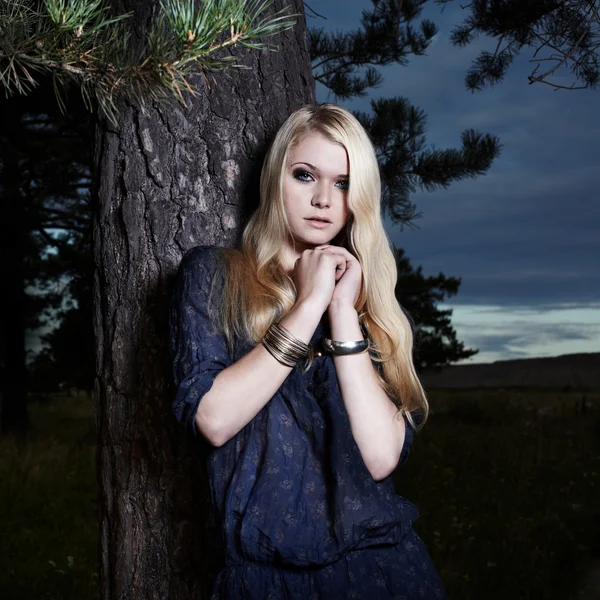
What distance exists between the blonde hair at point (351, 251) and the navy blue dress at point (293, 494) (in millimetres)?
74

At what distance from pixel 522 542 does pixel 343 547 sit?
115 inches

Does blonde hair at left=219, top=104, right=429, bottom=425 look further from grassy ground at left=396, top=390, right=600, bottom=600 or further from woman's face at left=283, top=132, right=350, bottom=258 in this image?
Result: grassy ground at left=396, top=390, right=600, bottom=600

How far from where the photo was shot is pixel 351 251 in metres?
2.28

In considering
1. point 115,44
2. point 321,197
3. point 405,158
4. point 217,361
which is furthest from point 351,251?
point 405,158

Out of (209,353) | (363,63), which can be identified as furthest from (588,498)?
(209,353)

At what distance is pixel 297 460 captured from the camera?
1915mm

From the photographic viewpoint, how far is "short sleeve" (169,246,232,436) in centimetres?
179

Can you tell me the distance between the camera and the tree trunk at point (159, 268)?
224 cm

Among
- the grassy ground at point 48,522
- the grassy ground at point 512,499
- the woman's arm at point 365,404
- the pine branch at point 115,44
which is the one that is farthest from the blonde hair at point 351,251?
the grassy ground at point 48,522

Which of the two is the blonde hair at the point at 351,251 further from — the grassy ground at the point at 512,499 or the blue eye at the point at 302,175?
the grassy ground at the point at 512,499

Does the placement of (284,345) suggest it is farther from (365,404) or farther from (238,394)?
(365,404)

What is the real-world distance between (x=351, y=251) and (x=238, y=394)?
2.32 feet

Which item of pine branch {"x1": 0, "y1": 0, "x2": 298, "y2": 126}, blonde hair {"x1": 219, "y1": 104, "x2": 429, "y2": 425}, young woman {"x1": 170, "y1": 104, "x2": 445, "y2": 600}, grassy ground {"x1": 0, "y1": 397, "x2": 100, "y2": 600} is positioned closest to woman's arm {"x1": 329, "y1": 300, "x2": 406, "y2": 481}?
young woman {"x1": 170, "y1": 104, "x2": 445, "y2": 600}

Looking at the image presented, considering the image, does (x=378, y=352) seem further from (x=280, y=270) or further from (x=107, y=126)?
(x=107, y=126)
